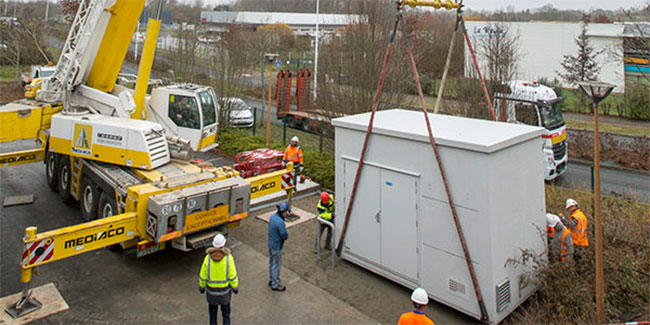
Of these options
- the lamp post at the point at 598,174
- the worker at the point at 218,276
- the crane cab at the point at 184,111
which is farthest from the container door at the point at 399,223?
the crane cab at the point at 184,111

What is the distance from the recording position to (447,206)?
265 inches

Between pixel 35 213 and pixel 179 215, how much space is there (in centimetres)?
555

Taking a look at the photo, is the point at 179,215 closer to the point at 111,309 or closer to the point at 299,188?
the point at 111,309

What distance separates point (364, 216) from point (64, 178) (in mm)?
8006

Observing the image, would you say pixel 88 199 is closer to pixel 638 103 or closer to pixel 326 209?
pixel 326 209

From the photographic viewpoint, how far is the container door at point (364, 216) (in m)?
7.80

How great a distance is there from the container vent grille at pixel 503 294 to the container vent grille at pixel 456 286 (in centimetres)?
49

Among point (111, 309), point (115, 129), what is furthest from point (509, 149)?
point (115, 129)

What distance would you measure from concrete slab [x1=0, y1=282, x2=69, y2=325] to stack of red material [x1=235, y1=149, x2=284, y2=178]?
553 centimetres

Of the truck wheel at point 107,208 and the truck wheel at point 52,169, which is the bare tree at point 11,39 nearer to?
the truck wheel at point 52,169

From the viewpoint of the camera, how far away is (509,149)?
21.5 ft

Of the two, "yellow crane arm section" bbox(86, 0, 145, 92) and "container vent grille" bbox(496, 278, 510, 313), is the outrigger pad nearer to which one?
"yellow crane arm section" bbox(86, 0, 145, 92)

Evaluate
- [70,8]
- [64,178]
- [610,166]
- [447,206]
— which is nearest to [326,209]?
[447,206]

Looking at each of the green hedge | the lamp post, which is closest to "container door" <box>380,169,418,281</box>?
the lamp post
